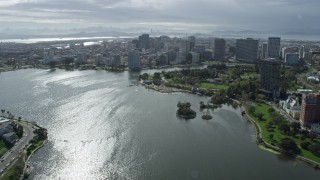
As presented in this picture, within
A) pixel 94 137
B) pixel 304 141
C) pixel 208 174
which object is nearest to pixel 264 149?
pixel 304 141

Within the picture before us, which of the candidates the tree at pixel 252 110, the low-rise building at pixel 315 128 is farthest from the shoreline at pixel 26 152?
the low-rise building at pixel 315 128

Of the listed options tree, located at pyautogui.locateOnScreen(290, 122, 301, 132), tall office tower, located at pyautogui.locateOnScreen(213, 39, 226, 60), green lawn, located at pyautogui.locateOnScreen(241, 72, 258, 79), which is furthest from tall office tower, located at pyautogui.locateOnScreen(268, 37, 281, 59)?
tree, located at pyautogui.locateOnScreen(290, 122, 301, 132)

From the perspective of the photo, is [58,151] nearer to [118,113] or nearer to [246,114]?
[118,113]

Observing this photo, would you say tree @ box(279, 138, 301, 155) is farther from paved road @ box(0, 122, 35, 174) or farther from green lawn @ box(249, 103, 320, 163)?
paved road @ box(0, 122, 35, 174)

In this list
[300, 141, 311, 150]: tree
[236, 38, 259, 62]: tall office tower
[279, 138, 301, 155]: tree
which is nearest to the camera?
[279, 138, 301, 155]: tree

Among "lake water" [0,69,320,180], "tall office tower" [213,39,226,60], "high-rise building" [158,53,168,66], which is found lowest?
"lake water" [0,69,320,180]

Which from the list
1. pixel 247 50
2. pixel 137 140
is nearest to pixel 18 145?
pixel 137 140

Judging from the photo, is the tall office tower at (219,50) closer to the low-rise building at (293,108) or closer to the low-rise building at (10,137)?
the low-rise building at (293,108)

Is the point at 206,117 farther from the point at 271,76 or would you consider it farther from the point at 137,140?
the point at 271,76
